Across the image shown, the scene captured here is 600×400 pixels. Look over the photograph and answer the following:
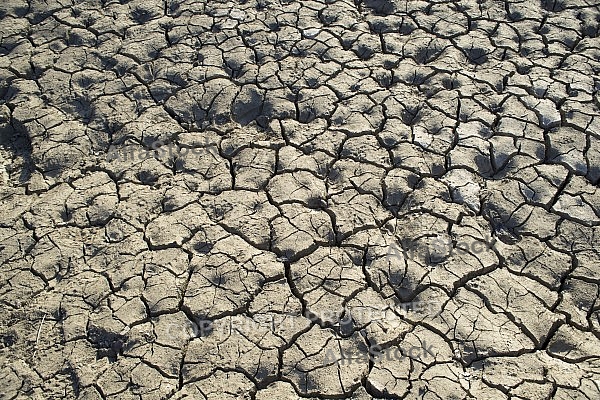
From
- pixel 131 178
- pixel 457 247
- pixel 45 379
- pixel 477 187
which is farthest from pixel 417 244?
pixel 45 379

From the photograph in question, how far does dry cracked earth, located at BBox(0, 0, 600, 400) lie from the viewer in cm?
258

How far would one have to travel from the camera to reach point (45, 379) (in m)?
2.54

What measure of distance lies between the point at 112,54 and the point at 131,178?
1.08 meters

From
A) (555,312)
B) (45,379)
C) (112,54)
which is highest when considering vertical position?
(112,54)

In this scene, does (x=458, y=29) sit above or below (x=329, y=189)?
above

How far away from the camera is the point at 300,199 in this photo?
10.3ft

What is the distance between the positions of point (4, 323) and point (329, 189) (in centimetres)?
165

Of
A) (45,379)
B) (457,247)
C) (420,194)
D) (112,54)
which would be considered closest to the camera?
(45,379)

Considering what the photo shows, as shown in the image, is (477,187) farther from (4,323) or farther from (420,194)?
(4,323)

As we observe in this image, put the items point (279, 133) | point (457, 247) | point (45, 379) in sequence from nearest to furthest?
1. point (45, 379)
2. point (457, 247)
3. point (279, 133)

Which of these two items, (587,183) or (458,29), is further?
(458,29)

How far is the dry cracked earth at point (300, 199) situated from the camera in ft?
8.46

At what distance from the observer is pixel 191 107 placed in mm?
3623

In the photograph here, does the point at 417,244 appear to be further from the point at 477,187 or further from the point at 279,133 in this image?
the point at 279,133
